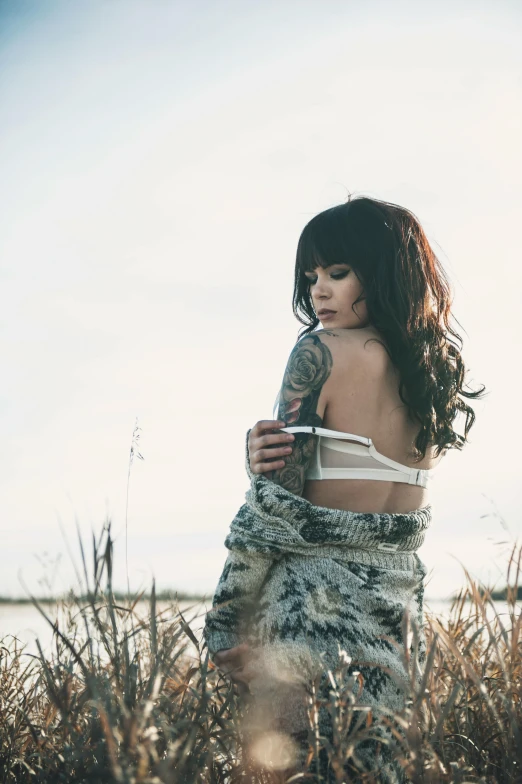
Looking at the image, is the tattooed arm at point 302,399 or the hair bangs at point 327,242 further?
the hair bangs at point 327,242

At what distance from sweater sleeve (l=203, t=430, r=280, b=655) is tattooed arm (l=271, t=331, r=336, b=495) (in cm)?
23

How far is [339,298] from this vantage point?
2275 mm

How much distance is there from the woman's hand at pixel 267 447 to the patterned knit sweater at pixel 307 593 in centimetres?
5

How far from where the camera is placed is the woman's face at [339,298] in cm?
227

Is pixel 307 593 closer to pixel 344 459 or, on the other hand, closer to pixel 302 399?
pixel 344 459

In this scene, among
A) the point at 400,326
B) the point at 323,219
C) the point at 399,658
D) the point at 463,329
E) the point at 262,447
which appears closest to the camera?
the point at 399,658

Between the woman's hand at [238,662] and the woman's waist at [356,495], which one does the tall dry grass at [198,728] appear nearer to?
the woman's hand at [238,662]

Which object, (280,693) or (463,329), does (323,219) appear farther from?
(280,693)

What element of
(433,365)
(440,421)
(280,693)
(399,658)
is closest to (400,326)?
(433,365)

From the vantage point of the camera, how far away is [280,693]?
1.80 m

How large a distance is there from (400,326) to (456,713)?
1.23 metres


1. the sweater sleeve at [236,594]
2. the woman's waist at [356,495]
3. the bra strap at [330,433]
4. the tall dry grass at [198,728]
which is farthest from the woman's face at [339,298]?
the tall dry grass at [198,728]

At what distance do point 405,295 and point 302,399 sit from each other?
0.55m

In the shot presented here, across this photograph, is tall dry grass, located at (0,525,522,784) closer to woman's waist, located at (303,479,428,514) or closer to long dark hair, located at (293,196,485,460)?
woman's waist, located at (303,479,428,514)
